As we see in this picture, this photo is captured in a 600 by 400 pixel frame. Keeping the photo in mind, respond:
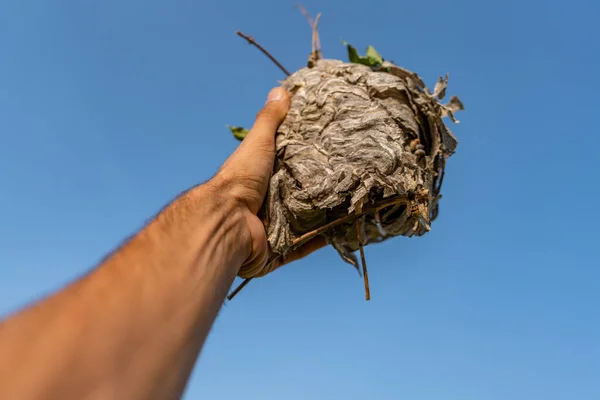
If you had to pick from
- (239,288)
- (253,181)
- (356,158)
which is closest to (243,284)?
(239,288)

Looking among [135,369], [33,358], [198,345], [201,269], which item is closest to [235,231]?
[201,269]

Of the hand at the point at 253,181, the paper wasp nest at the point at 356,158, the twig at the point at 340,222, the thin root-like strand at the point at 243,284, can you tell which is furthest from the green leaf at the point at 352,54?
the thin root-like strand at the point at 243,284

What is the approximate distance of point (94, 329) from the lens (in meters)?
1.23

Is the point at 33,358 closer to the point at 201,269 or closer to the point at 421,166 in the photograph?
the point at 201,269

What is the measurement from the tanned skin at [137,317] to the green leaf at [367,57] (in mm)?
1916

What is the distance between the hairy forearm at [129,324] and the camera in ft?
3.57

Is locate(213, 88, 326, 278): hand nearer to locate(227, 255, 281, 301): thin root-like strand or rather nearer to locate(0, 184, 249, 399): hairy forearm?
locate(227, 255, 281, 301): thin root-like strand

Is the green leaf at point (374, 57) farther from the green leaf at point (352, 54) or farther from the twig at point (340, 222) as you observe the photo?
the twig at point (340, 222)

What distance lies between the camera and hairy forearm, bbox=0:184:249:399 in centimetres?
109

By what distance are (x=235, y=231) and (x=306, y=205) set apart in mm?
533

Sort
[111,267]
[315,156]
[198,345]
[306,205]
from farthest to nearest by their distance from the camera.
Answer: [315,156]
[306,205]
[198,345]
[111,267]

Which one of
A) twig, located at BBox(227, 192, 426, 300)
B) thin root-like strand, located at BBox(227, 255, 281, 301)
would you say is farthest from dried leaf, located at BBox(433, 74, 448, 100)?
thin root-like strand, located at BBox(227, 255, 281, 301)

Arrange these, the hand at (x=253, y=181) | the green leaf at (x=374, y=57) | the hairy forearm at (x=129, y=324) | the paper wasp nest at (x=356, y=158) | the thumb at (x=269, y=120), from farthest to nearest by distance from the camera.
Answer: the green leaf at (x=374, y=57), the thumb at (x=269, y=120), the paper wasp nest at (x=356, y=158), the hand at (x=253, y=181), the hairy forearm at (x=129, y=324)

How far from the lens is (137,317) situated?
1.36 meters
